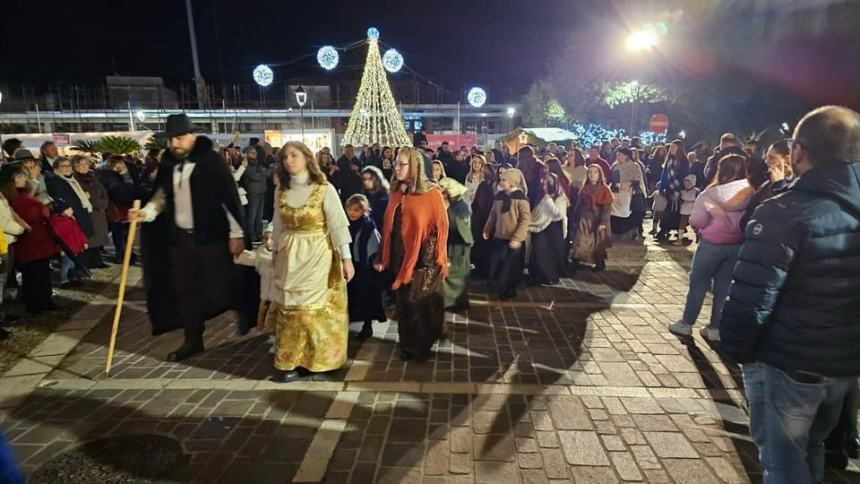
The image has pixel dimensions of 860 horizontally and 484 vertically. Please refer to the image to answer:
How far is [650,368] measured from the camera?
4.72 metres

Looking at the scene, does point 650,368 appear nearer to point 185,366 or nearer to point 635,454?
point 635,454

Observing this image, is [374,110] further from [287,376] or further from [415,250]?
[287,376]

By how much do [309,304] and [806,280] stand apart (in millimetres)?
3441

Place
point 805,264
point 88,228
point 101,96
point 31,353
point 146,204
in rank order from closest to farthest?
point 805,264 < point 146,204 < point 31,353 < point 88,228 < point 101,96

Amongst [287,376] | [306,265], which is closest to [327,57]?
[306,265]

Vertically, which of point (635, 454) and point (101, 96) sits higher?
point (101, 96)

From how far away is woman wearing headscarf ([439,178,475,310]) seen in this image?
6.30 metres

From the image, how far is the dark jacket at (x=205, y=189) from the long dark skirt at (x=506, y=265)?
351cm

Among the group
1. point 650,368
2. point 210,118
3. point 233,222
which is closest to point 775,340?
point 650,368

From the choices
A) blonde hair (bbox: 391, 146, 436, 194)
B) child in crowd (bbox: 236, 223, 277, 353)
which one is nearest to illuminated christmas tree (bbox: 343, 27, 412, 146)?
child in crowd (bbox: 236, 223, 277, 353)

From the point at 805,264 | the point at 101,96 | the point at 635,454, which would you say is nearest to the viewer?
the point at 805,264

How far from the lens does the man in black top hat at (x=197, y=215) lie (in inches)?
182

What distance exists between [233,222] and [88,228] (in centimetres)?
472

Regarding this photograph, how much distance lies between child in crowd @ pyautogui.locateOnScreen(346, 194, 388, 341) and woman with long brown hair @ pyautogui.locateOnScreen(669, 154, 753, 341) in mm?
3291
